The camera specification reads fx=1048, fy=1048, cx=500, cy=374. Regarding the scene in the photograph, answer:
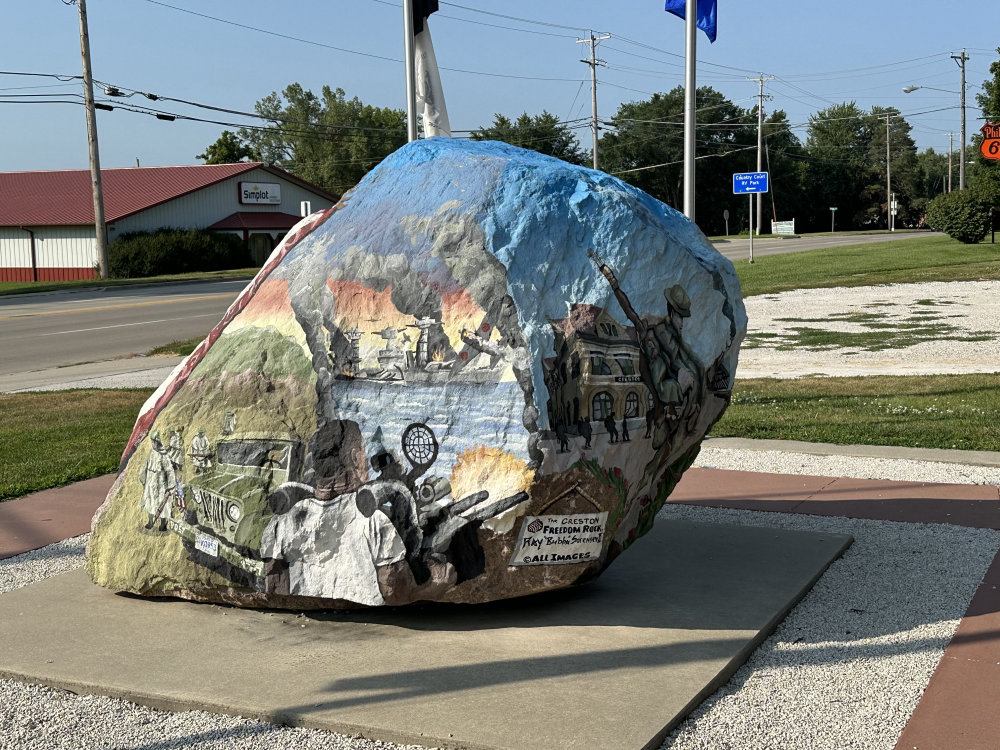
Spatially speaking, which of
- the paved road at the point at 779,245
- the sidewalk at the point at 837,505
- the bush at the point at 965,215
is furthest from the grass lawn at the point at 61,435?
the bush at the point at 965,215

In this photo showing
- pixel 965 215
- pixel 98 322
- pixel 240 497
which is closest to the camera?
pixel 240 497

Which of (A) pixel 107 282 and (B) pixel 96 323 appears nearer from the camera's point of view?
(B) pixel 96 323

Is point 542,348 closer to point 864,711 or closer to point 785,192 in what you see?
point 864,711

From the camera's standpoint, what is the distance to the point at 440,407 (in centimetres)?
459

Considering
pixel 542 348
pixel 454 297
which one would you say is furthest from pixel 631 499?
pixel 454 297

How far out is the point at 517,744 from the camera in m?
3.58

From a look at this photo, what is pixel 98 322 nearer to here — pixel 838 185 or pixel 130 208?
pixel 130 208

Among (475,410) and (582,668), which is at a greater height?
(475,410)

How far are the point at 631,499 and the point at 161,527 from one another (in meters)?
2.25

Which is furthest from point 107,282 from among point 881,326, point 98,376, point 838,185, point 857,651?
point 838,185

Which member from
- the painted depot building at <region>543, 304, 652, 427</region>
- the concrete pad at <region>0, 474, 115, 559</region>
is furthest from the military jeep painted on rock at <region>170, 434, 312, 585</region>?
the concrete pad at <region>0, 474, 115, 559</region>

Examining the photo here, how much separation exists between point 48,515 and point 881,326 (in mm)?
14769

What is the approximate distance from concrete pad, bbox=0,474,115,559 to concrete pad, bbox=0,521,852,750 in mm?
1056

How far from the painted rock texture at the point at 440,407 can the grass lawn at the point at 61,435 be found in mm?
3253
